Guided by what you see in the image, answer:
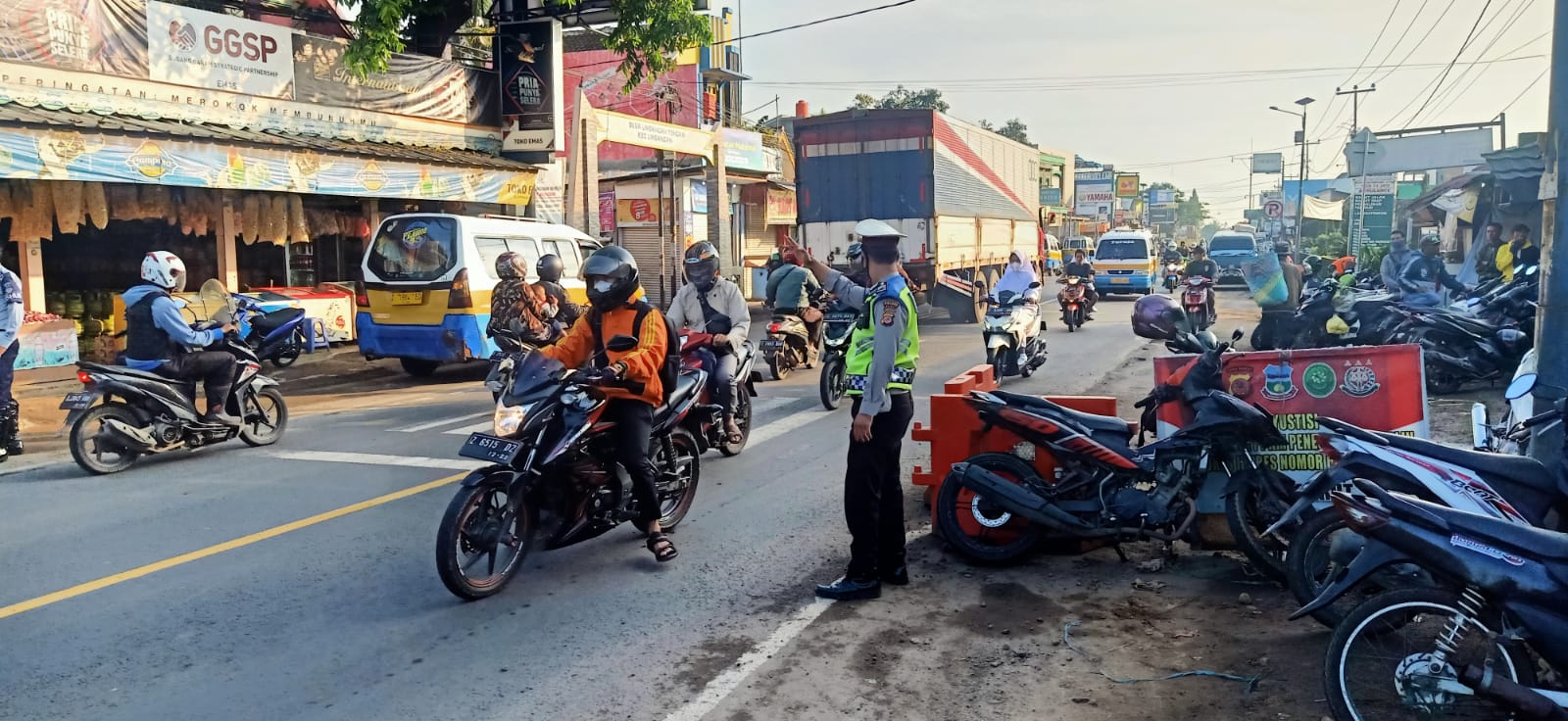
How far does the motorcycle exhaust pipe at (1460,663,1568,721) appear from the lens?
333 cm

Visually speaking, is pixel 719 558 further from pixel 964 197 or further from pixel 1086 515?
pixel 964 197

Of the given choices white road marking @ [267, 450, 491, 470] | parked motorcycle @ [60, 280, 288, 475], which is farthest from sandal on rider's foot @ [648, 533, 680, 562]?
parked motorcycle @ [60, 280, 288, 475]

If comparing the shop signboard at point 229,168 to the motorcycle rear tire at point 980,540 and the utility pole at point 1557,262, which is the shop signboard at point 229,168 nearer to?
Answer: the motorcycle rear tire at point 980,540

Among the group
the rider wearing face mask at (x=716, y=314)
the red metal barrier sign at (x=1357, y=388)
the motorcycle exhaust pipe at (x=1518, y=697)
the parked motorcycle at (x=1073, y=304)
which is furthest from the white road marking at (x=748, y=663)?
the parked motorcycle at (x=1073, y=304)

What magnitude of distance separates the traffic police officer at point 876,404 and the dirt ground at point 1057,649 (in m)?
0.21

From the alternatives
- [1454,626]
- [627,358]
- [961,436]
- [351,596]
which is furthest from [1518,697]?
[351,596]

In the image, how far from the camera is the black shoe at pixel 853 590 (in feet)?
17.1

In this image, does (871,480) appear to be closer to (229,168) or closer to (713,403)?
(713,403)

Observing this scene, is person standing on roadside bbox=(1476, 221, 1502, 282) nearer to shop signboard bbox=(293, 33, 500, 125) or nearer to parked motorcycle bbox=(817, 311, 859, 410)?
parked motorcycle bbox=(817, 311, 859, 410)

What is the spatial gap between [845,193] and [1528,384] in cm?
1618

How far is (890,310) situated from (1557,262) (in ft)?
10.9

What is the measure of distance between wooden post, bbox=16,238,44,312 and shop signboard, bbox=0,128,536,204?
1.51 m

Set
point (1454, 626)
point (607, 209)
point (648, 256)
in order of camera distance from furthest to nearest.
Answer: point (607, 209) → point (648, 256) → point (1454, 626)

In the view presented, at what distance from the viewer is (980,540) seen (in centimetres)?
578
